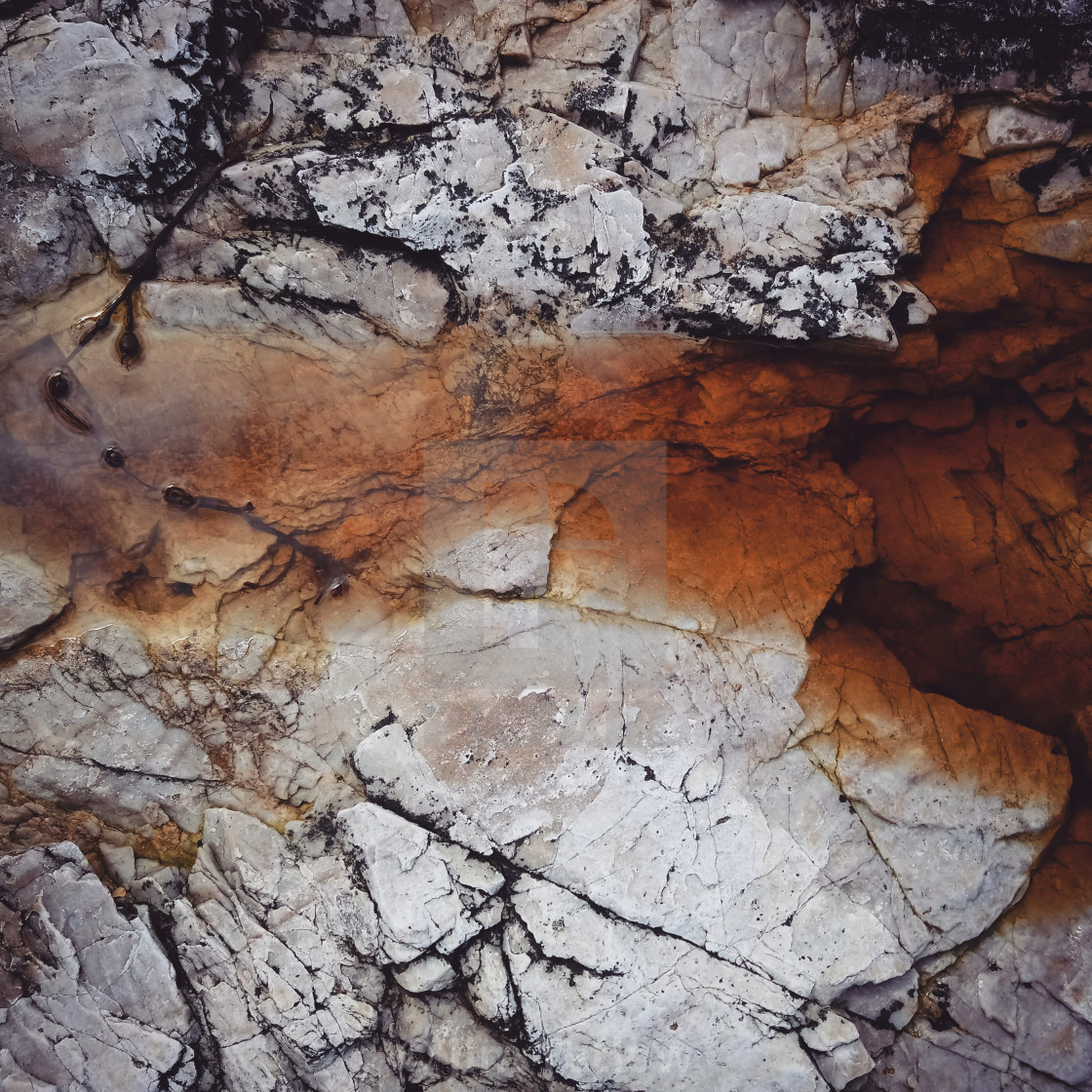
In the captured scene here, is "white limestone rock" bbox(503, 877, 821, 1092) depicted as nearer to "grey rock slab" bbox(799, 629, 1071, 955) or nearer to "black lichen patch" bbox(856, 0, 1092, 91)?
"grey rock slab" bbox(799, 629, 1071, 955)

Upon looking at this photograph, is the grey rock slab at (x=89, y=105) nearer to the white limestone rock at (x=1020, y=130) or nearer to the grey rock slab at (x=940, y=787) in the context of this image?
the white limestone rock at (x=1020, y=130)

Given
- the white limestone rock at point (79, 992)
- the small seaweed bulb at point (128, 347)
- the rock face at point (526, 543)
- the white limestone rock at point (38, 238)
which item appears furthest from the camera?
the small seaweed bulb at point (128, 347)

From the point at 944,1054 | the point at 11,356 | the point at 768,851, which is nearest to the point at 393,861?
the point at 768,851

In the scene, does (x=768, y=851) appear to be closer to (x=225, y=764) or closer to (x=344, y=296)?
(x=225, y=764)

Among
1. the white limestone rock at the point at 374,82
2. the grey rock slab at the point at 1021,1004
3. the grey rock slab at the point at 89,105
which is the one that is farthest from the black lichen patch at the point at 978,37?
the grey rock slab at the point at 1021,1004

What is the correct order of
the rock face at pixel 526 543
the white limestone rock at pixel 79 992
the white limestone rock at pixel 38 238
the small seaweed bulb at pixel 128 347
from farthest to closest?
the small seaweed bulb at pixel 128 347 < the white limestone rock at pixel 38 238 < the rock face at pixel 526 543 < the white limestone rock at pixel 79 992

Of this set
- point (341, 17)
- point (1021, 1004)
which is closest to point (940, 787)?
point (1021, 1004)
